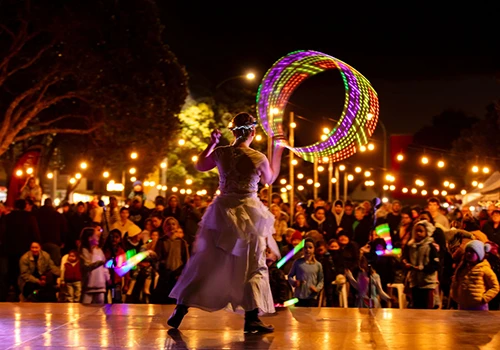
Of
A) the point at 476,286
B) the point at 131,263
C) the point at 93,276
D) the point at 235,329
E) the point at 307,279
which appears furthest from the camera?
the point at 131,263

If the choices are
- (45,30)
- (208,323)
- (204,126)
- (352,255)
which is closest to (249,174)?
(208,323)

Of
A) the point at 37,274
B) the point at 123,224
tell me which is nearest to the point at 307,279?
the point at 123,224

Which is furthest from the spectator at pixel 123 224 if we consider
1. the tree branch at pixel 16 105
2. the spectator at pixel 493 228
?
the tree branch at pixel 16 105

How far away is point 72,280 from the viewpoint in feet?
46.7

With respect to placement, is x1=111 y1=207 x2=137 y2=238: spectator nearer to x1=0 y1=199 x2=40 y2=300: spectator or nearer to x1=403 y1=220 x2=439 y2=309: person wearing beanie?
x1=0 y1=199 x2=40 y2=300: spectator

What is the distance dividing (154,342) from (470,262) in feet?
16.5

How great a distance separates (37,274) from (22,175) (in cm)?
1233

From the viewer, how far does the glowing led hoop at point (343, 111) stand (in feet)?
38.8

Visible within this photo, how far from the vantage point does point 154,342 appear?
299 inches

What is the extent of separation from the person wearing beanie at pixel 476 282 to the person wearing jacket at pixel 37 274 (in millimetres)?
6882

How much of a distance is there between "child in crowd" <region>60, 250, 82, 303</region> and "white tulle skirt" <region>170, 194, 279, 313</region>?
6401 mm

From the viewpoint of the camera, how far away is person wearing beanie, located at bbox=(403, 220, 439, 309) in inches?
505

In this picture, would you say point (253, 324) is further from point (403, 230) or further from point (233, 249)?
point (403, 230)

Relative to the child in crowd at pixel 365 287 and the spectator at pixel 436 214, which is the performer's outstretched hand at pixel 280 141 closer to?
the child in crowd at pixel 365 287
